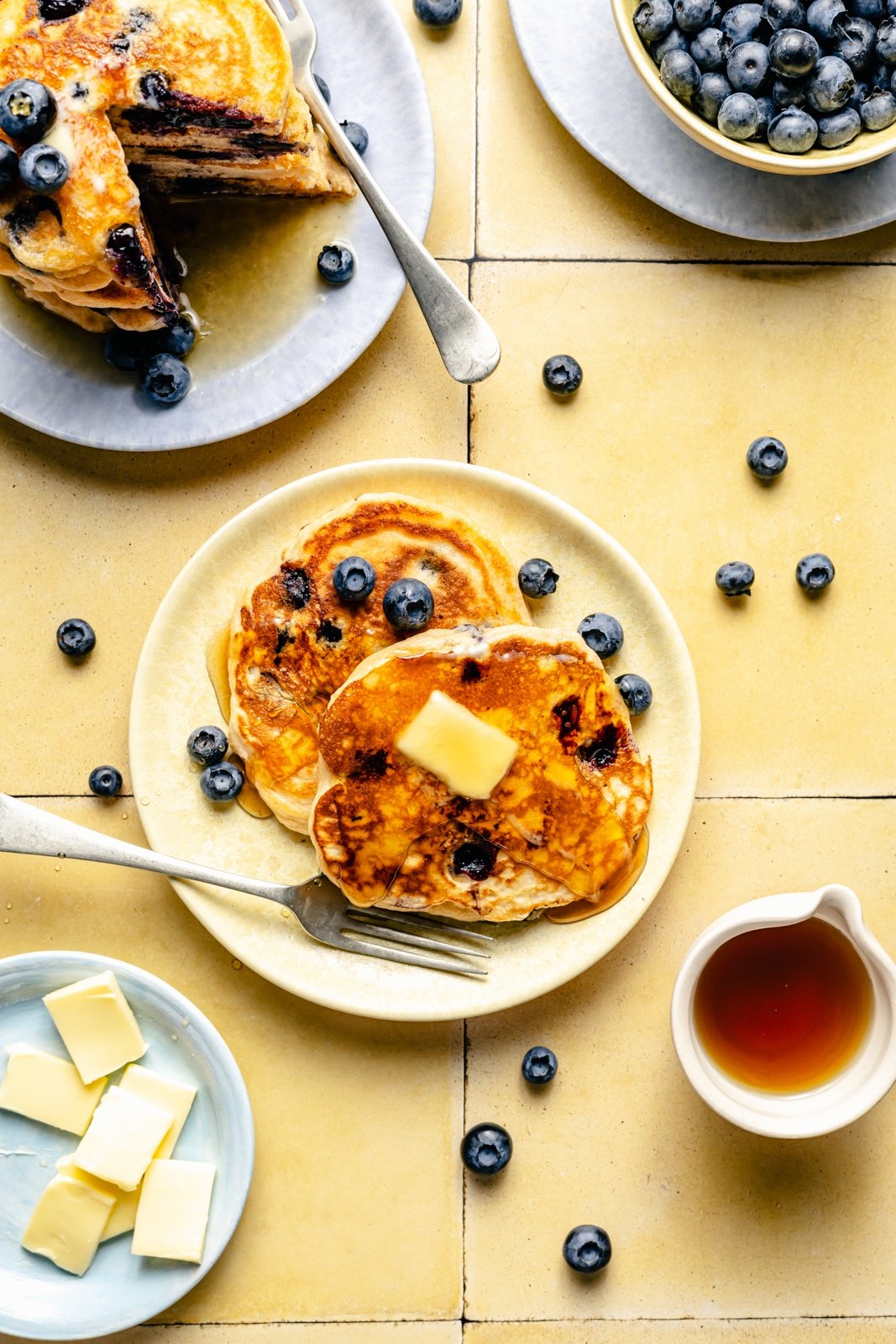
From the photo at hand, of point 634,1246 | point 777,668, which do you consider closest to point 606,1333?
point 634,1246

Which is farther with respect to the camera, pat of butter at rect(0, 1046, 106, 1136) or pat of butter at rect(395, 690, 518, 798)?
pat of butter at rect(0, 1046, 106, 1136)

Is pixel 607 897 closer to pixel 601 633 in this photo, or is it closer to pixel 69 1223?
pixel 601 633

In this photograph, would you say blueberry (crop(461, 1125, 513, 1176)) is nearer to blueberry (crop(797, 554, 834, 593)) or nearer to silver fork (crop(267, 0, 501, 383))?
blueberry (crop(797, 554, 834, 593))

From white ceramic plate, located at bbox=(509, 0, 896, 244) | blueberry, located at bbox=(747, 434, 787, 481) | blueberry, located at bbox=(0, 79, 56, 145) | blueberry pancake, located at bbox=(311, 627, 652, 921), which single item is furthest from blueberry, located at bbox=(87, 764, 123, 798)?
white ceramic plate, located at bbox=(509, 0, 896, 244)

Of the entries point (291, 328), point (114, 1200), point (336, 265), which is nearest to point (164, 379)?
point (291, 328)

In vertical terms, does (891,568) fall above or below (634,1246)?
above

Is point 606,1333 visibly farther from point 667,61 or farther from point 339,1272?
point 667,61

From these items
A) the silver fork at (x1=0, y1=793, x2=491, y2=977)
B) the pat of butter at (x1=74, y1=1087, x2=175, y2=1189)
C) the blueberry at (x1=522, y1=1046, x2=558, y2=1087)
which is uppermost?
the silver fork at (x1=0, y1=793, x2=491, y2=977)
